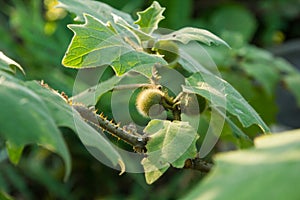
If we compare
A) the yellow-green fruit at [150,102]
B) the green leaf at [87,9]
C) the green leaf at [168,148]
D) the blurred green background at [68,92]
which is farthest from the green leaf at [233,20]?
the green leaf at [168,148]

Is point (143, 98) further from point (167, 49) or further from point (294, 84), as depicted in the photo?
point (294, 84)

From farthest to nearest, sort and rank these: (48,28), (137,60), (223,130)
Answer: (48,28) → (223,130) → (137,60)

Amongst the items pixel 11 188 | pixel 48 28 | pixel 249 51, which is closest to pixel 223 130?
pixel 249 51

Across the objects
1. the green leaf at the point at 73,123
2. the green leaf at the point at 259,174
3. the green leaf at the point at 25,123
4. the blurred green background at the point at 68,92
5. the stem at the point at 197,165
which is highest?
the green leaf at the point at 259,174

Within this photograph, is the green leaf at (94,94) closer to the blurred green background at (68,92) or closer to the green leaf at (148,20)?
the green leaf at (148,20)

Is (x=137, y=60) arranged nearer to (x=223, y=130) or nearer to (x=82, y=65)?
(x=82, y=65)

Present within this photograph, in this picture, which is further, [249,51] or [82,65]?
[249,51]

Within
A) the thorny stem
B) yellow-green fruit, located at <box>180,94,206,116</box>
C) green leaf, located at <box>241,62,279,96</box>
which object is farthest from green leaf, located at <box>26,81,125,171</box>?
green leaf, located at <box>241,62,279,96</box>
